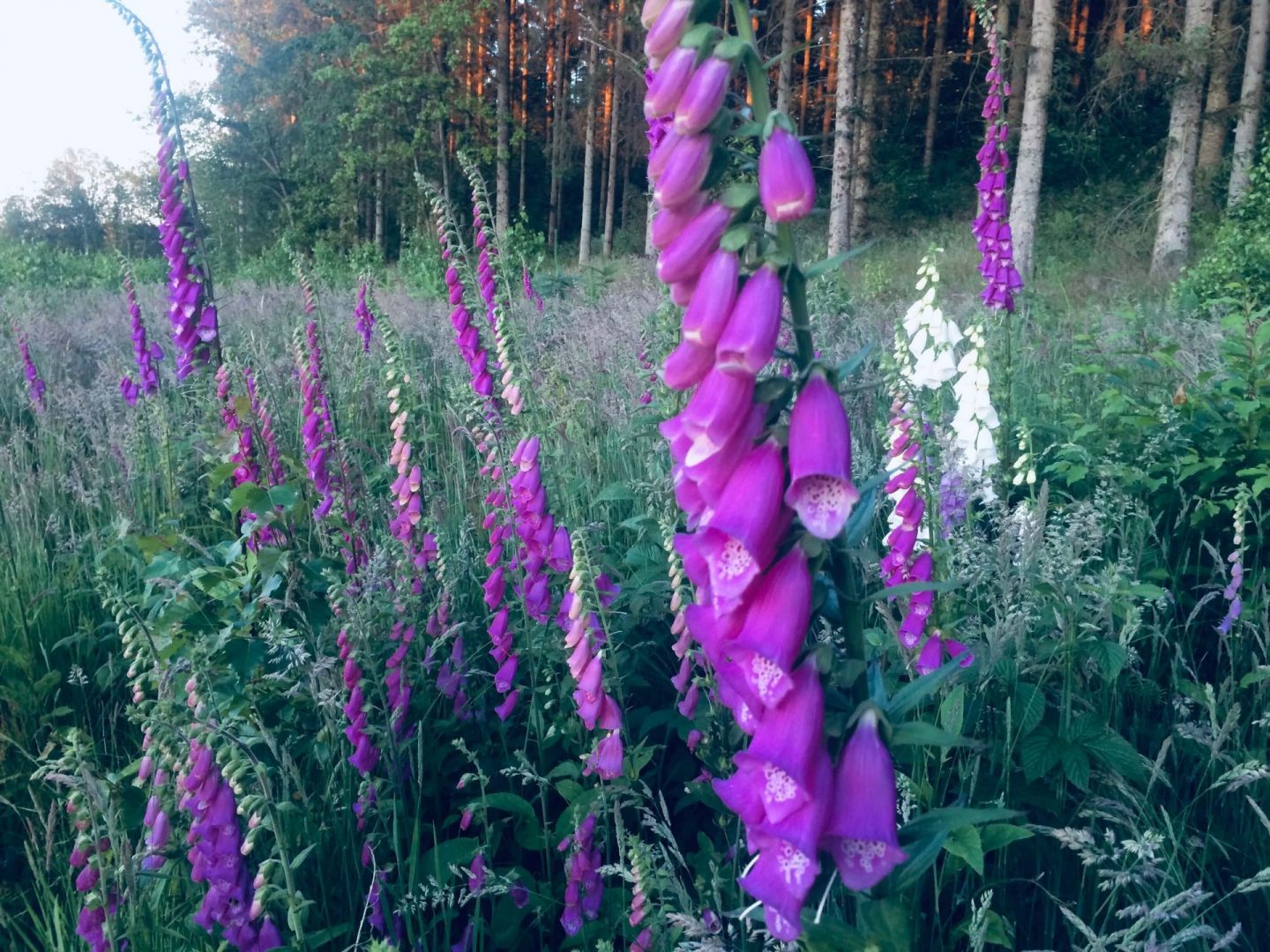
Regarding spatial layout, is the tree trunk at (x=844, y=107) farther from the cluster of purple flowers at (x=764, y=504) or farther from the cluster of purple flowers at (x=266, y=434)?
the cluster of purple flowers at (x=764, y=504)

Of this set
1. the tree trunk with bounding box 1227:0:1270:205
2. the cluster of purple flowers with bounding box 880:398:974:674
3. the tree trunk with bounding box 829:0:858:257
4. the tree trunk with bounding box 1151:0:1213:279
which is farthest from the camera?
the tree trunk with bounding box 1227:0:1270:205

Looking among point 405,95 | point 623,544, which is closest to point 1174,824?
point 623,544

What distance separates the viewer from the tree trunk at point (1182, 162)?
1441cm

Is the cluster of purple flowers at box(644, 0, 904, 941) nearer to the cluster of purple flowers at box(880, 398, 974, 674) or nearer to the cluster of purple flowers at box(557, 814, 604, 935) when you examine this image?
the cluster of purple flowers at box(557, 814, 604, 935)

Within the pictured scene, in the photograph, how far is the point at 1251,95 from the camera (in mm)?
16281

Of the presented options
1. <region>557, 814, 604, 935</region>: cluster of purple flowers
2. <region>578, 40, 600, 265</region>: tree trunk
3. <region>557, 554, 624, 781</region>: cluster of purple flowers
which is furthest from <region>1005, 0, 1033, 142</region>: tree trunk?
<region>557, 814, 604, 935</region>: cluster of purple flowers

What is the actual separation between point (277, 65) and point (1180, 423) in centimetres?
3254

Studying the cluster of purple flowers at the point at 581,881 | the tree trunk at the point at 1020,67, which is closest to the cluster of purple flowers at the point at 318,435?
the cluster of purple flowers at the point at 581,881

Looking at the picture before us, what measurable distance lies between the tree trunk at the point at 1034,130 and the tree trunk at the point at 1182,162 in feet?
8.25

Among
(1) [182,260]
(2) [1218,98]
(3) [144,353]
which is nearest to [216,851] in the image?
(1) [182,260]

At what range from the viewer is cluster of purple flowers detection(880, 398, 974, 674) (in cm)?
237

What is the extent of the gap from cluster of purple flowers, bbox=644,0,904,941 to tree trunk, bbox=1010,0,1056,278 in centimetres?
1307

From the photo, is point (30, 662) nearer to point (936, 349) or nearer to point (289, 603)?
point (289, 603)

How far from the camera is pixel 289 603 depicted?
7.61 ft
